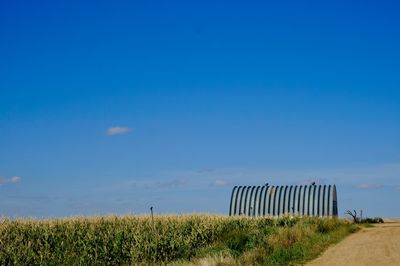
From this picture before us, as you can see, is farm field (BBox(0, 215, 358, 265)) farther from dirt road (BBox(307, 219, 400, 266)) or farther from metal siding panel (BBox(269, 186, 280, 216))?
metal siding panel (BBox(269, 186, 280, 216))

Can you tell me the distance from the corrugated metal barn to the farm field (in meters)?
15.4

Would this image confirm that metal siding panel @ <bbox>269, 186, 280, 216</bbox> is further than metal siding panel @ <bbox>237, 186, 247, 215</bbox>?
No

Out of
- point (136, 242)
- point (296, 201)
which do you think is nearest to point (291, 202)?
point (296, 201)

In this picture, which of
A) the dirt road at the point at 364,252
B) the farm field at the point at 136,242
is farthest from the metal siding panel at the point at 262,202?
the dirt road at the point at 364,252

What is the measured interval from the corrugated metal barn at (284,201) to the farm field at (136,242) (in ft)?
50.7

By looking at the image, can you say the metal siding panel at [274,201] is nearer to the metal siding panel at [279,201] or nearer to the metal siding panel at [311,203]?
the metal siding panel at [279,201]

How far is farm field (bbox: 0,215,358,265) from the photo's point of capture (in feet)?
79.8

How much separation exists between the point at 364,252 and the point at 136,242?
1049cm

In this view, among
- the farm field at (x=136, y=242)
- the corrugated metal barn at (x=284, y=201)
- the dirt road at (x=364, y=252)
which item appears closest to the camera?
the dirt road at (x=364, y=252)

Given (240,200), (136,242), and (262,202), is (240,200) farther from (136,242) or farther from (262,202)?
(136,242)

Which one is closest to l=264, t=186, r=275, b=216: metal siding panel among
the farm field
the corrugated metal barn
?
the corrugated metal barn

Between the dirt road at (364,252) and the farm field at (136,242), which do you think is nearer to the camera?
the dirt road at (364,252)

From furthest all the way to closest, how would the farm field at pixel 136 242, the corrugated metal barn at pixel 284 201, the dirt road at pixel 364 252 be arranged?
1. the corrugated metal barn at pixel 284 201
2. the farm field at pixel 136 242
3. the dirt road at pixel 364 252

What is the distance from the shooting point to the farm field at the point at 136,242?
79.8 ft
